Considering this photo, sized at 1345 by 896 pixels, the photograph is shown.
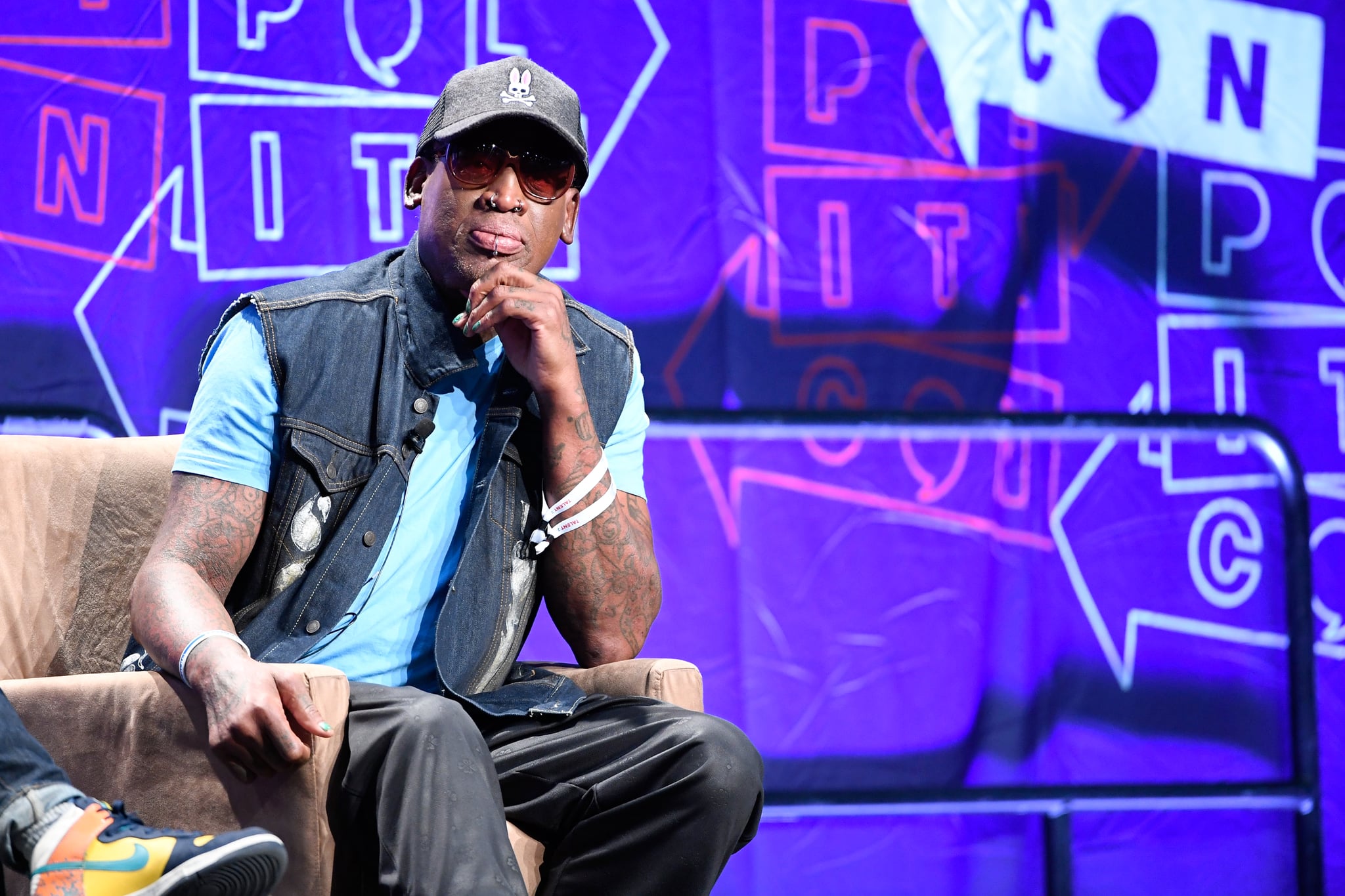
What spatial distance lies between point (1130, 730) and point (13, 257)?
7.61ft

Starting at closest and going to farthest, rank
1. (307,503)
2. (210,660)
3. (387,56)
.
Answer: (210,660)
(307,503)
(387,56)

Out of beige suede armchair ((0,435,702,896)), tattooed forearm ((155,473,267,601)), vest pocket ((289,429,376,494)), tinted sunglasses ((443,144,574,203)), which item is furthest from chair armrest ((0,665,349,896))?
tinted sunglasses ((443,144,574,203))

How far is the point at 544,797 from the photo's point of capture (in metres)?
1.52

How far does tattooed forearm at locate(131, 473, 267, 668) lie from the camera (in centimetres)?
143

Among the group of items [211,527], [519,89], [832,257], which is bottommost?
[211,527]

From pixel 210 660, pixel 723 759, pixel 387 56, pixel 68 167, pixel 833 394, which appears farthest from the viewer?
Result: pixel 833 394

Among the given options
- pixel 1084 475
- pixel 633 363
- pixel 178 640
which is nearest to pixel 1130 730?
pixel 1084 475

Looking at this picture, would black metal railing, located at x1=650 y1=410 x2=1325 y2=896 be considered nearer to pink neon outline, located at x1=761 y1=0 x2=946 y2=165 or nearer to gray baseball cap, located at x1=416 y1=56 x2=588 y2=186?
pink neon outline, located at x1=761 y1=0 x2=946 y2=165

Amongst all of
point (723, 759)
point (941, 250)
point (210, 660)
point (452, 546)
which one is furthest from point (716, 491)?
point (210, 660)

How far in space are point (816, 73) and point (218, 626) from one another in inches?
66.2

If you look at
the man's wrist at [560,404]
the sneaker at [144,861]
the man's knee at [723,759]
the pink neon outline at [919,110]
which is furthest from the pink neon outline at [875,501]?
the sneaker at [144,861]

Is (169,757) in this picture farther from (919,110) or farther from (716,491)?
(919,110)

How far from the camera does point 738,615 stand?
2.51 metres

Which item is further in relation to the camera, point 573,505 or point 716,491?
point 716,491
